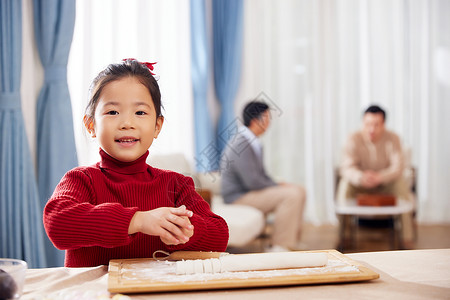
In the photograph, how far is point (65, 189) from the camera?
1180 mm

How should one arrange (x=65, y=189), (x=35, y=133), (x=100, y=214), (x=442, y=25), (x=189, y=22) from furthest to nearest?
(x=442, y=25) → (x=189, y=22) → (x=35, y=133) → (x=65, y=189) → (x=100, y=214)

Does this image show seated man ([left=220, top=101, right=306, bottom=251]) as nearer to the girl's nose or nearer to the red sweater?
the red sweater

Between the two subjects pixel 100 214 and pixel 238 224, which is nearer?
pixel 100 214

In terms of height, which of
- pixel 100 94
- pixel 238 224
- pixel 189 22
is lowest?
pixel 238 224

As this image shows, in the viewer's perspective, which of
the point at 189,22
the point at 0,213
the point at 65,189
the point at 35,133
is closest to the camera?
the point at 65,189

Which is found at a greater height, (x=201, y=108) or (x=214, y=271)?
(x=201, y=108)

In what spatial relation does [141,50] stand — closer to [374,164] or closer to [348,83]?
[374,164]

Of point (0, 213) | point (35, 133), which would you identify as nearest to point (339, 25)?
point (35, 133)

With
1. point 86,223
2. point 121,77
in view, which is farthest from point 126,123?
point 86,223

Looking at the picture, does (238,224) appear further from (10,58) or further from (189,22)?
(189,22)

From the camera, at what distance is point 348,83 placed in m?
5.69

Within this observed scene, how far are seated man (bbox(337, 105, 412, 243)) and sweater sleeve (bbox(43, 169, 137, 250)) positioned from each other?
352 cm

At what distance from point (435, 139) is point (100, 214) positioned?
17.3 ft

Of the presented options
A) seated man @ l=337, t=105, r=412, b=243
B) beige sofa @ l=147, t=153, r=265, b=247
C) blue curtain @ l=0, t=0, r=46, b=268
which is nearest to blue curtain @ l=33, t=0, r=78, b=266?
blue curtain @ l=0, t=0, r=46, b=268
